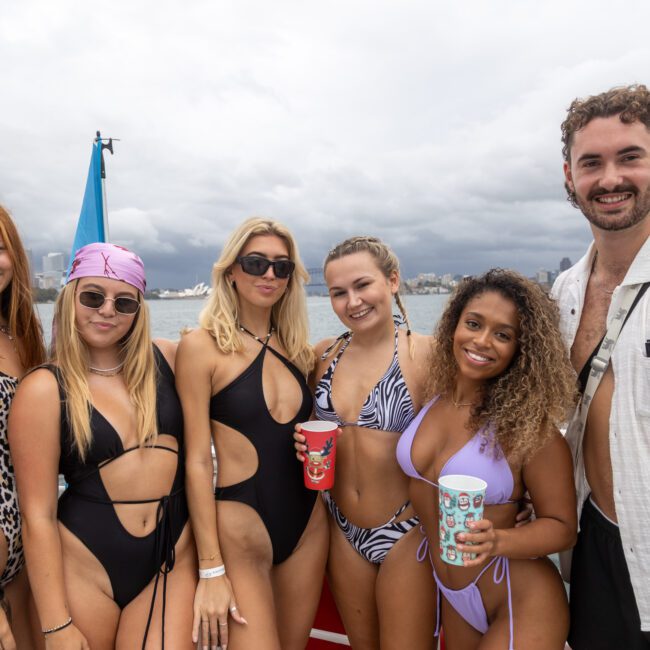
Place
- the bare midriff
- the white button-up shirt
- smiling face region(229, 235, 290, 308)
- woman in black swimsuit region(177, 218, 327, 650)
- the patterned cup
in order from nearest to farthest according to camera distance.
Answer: the patterned cup < the white button-up shirt < woman in black swimsuit region(177, 218, 327, 650) < the bare midriff < smiling face region(229, 235, 290, 308)

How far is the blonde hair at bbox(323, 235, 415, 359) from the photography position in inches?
120

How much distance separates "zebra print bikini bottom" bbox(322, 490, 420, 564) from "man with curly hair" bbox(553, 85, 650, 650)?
898 millimetres

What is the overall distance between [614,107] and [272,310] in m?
2.14

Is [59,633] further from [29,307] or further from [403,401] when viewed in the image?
[403,401]

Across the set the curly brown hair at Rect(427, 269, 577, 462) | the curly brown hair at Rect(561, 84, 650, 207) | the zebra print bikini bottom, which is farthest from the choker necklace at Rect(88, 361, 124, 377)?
the curly brown hair at Rect(561, 84, 650, 207)

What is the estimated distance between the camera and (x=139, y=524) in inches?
94.3

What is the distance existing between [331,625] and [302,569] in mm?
990

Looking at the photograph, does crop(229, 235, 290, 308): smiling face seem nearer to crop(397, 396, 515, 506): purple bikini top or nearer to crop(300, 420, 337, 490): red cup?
crop(300, 420, 337, 490): red cup

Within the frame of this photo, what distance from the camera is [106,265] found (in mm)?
2477

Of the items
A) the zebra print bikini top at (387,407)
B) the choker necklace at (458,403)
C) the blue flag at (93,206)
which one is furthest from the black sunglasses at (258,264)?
the blue flag at (93,206)

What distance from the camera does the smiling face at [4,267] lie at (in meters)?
2.57

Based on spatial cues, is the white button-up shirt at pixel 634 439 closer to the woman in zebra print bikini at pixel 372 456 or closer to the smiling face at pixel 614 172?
the smiling face at pixel 614 172

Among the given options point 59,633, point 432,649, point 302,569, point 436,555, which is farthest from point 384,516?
point 59,633

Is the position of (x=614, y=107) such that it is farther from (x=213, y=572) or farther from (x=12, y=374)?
(x=12, y=374)
